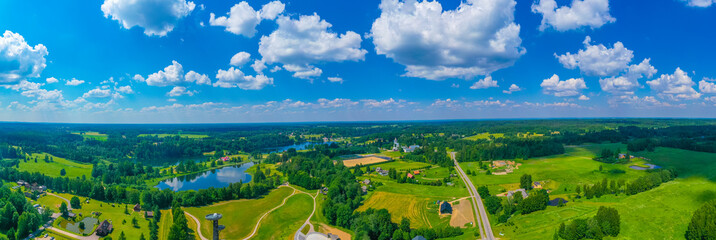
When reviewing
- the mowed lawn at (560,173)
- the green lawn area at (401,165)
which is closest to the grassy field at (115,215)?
the green lawn area at (401,165)

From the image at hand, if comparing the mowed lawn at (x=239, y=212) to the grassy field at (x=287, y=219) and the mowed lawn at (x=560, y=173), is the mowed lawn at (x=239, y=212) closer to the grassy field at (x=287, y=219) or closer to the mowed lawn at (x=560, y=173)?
the grassy field at (x=287, y=219)

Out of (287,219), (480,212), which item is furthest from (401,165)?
(287,219)

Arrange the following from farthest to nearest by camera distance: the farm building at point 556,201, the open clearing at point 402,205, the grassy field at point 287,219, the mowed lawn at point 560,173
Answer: the mowed lawn at point 560,173, the farm building at point 556,201, the open clearing at point 402,205, the grassy field at point 287,219

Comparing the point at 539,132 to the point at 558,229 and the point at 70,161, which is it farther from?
the point at 70,161

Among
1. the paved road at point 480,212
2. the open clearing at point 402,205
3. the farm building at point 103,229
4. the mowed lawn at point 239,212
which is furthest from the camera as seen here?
the open clearing at point 402,205

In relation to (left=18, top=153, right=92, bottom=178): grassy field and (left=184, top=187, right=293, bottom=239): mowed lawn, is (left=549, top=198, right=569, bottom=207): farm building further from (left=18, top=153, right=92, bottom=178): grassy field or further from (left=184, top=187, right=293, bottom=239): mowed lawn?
(left=18, top=153, right=92, bottom=178): grassy field

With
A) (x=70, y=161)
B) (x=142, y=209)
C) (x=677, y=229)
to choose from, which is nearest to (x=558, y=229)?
(x=677, y=229)
